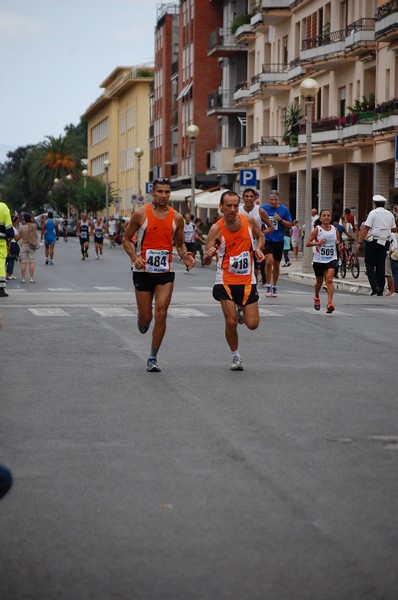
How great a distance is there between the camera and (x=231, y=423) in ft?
29.9

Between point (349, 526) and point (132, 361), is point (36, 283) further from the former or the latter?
point (349, 526)

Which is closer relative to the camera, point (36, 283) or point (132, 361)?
point (132, 361)

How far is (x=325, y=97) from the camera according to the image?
53.3 metres

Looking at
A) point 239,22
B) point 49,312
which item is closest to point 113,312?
point 49,312

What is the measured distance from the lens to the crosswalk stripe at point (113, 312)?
19.4 meters

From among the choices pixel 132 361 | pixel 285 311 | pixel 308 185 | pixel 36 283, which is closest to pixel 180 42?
pixel 308 185

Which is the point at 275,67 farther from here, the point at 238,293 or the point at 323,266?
the point at 238,293

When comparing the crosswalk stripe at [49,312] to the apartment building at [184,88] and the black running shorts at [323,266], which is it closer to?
the black running shorts at [323,266]

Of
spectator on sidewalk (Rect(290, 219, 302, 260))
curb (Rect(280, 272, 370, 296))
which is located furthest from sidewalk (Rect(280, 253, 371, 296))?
spectator on sidewalk (Rect(290, 219, 302, 260))

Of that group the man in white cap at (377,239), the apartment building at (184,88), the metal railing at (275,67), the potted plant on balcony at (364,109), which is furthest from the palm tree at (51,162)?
the man in white cap at (377,239)

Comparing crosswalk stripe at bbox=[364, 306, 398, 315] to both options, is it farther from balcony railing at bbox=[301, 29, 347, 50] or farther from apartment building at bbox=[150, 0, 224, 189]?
apartment building at bbox=[150, 0, 224, 189]

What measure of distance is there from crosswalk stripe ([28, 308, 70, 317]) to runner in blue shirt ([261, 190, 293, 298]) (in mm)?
4473

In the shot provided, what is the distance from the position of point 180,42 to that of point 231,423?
79551mm

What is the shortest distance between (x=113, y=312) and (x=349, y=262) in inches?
589
